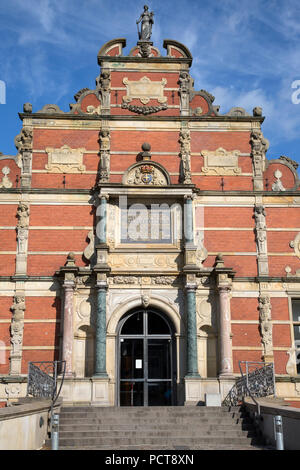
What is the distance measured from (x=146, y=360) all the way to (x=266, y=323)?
3.89 meters

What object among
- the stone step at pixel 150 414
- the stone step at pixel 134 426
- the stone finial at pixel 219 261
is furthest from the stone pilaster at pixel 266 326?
Result: the stone step at pixel 134 426

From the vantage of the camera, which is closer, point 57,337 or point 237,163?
point 57,337

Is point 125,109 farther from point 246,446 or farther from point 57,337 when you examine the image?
point 246,446

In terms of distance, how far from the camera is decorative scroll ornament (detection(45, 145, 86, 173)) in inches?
746

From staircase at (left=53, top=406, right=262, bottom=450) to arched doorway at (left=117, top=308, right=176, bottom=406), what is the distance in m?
2.60

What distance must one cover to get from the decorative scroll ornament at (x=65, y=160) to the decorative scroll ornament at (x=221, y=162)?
417cm

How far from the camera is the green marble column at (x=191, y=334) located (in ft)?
55.2

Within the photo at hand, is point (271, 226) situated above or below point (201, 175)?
below

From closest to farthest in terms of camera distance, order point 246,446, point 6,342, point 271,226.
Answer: point 246,446 → point 6,342 → point 271,226

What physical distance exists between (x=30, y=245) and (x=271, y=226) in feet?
25.9
